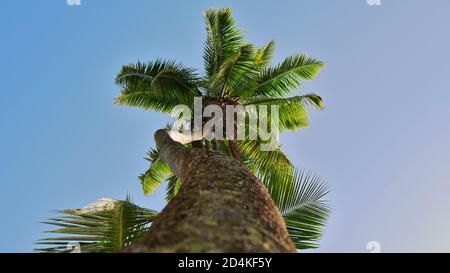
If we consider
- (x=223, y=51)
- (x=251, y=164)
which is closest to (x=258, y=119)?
(x=251, y=164)

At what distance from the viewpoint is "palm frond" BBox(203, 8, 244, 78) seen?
9.62 meters

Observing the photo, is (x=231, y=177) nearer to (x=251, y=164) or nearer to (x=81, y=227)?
(x=81, y=227)

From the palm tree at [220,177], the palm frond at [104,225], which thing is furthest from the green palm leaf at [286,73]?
the palm frond at [104,225]

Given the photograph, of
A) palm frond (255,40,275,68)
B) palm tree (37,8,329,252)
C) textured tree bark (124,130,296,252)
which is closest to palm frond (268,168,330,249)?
palm tree (37,8,329,252)

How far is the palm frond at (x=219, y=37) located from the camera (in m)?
9.62

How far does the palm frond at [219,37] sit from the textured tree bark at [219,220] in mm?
6746

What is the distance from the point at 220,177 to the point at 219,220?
0.92 metres

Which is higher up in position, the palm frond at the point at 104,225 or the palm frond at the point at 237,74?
the palm frond at the point at 237,74

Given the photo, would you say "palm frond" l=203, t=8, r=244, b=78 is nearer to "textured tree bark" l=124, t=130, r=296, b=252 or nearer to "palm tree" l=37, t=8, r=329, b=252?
"palm tree" l=37, t=8, r=329, b=252

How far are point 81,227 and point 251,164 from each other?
5.06 m

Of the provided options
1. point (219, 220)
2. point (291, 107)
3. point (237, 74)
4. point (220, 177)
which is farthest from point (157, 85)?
Answer: point (219, 220)

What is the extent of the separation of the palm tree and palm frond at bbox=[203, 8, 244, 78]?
0.03 metres

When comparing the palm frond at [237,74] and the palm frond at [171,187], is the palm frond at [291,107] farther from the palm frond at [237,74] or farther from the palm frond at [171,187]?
the palm frond at [171,187]
